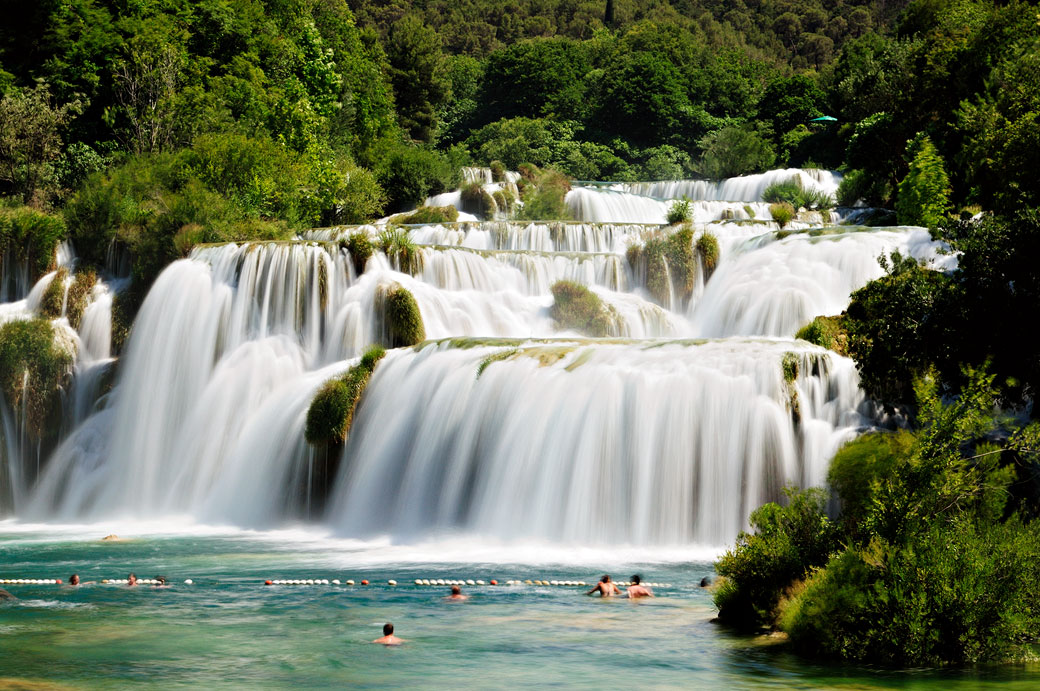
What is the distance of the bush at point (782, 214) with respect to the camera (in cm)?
4478

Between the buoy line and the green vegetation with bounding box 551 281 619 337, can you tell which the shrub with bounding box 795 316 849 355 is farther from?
the buoy line

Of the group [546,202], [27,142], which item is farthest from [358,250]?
[546,202]

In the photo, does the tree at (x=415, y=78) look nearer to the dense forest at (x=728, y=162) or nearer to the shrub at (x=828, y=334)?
the dense forest at (x=728, y=162)

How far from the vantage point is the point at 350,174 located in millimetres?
52125

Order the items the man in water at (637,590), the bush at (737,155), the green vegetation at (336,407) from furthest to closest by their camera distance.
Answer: the bush at (737,155)
the green vegetation at (336,407)
the man in water at (637,590)

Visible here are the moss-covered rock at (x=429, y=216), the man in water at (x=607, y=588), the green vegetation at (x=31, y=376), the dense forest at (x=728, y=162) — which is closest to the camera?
the dense forest at (x=728, y=162)

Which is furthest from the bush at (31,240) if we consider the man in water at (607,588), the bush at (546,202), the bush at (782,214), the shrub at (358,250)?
the man in water at (607,588)

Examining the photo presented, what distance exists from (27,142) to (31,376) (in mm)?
14796

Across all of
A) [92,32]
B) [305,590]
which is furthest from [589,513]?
[92,32]

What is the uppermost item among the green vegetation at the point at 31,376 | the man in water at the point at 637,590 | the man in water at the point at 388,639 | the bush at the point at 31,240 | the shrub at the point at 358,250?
the bush at the point at 31,240

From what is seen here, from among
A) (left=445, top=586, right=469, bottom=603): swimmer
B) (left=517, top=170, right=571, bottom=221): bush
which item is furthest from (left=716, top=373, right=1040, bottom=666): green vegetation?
(left=517, top=170, right=571, bottom=221): bush

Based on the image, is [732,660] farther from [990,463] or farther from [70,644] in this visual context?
[70,644]

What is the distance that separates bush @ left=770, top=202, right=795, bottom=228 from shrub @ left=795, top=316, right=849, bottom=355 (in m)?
16.0

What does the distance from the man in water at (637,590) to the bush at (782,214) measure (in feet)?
90.1
